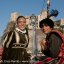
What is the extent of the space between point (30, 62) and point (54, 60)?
3207 millimetres

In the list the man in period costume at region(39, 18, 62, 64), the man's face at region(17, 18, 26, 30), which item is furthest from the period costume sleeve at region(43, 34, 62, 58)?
the man's face at region(17, 18, 26, 30)

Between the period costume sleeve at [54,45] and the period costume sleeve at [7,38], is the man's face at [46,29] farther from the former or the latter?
the period costume sleeve at [7,38]

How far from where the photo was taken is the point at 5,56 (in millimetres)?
9609

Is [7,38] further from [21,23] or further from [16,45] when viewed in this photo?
[21,23]

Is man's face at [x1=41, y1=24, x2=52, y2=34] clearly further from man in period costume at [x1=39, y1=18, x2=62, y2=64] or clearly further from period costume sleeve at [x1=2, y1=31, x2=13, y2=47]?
period costume sleeve at [x1=2, y1=31, x2=13, y2=47]

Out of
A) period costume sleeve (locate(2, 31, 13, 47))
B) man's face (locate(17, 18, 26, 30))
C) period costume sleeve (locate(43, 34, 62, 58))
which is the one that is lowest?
period costume sleeve (locate(43, 34, 62, 58))

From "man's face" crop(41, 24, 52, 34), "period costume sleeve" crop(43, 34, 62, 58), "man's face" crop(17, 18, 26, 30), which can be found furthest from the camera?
"man's face" crop(17, 18, 26, 30)

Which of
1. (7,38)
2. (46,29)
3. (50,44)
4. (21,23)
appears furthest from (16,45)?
(50,44)

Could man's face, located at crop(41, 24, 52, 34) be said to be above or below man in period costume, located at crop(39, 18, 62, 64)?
above

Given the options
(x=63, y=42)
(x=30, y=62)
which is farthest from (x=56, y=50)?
(x=30, y=62)

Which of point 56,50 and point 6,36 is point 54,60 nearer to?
point 56,50

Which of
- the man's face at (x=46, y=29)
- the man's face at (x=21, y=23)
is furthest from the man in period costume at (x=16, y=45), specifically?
the man's face at (x=46, y=29)

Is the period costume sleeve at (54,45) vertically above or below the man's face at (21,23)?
below

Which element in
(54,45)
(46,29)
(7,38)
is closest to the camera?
(54,45)
